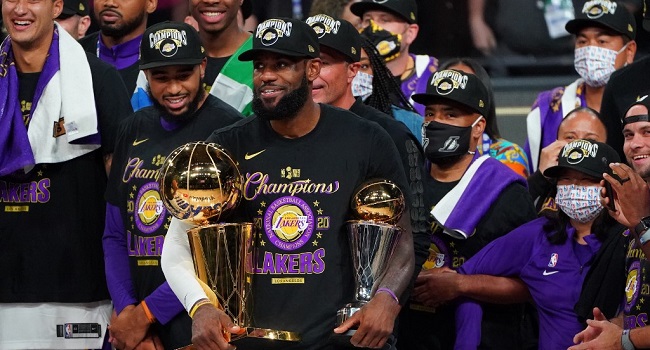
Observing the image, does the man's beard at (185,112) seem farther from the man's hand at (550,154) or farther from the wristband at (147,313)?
the man's hand at (550,154)

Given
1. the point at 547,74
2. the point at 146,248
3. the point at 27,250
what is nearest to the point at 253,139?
the point at 146,248

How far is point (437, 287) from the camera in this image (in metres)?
6.06

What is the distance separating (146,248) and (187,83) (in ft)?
2.22

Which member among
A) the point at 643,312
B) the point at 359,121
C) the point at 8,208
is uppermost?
the point at 359,121

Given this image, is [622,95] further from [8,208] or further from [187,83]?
Answer: [8,208]

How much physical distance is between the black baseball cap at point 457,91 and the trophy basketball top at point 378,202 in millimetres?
1461

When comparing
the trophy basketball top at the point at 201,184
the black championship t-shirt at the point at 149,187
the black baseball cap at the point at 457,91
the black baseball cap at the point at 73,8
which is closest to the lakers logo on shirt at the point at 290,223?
the trophy basketball top at the point at 201,184

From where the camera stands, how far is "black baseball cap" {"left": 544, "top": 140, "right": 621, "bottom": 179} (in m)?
5.86

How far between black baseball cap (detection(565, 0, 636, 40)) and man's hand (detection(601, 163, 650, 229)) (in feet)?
8.69

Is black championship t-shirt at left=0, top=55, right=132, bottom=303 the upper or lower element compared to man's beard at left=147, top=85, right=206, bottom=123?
lower

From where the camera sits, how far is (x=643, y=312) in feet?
17.2

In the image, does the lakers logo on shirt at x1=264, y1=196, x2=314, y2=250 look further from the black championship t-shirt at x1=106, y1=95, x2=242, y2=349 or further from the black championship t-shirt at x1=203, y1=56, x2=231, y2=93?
the black championship t-shirt at x1=203, y1=56, x2=231, y2=93

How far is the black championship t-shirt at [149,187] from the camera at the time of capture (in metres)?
5.58

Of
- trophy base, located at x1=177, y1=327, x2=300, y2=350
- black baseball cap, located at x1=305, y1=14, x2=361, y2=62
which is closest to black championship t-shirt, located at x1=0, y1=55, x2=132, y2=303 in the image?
black baseball cap, located at x1=305, y1=14, x2=361, y2=62
